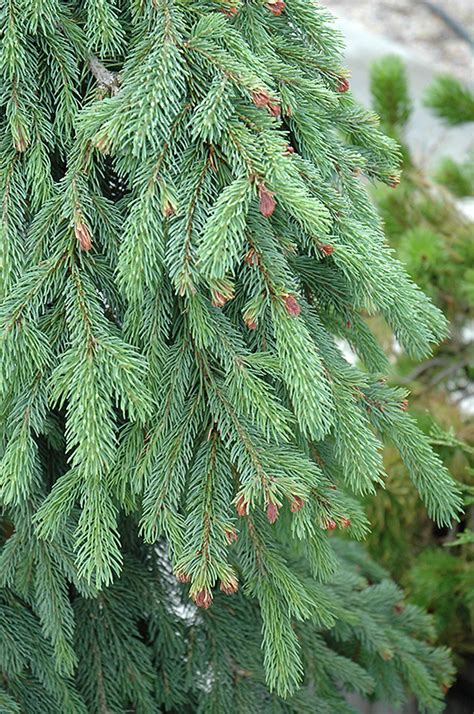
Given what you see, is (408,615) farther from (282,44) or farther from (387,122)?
(387,122)

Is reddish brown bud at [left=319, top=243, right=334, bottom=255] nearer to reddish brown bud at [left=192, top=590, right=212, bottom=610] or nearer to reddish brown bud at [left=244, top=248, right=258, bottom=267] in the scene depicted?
reddish brown bud at [left=244, top=248, right=258, bottom=267]

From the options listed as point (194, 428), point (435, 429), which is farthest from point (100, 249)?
point (435, 429)

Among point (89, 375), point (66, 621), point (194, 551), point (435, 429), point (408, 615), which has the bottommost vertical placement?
point (408, 615)

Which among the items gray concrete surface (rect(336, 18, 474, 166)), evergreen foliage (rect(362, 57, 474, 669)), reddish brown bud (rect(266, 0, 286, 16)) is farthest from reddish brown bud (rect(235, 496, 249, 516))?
gray concrete surface (rect(336, 18, 474, 166))

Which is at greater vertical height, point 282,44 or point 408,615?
point 282,44

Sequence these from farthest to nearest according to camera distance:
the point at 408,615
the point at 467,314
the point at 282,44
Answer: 1. the point at 467,314
2. the point at 408,615
3. the point at 282,44

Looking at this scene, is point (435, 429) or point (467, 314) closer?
point (435, 429)

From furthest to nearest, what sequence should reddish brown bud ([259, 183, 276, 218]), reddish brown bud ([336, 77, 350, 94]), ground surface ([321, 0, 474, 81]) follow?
1. ground surface ([321, 0, 474, 81])
2. reddish brown bud ([336, 77, 350, 94])
3. reddish brown bud ([259, 183, 276, 218])

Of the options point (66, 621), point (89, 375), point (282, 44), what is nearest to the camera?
point (89, 375)
